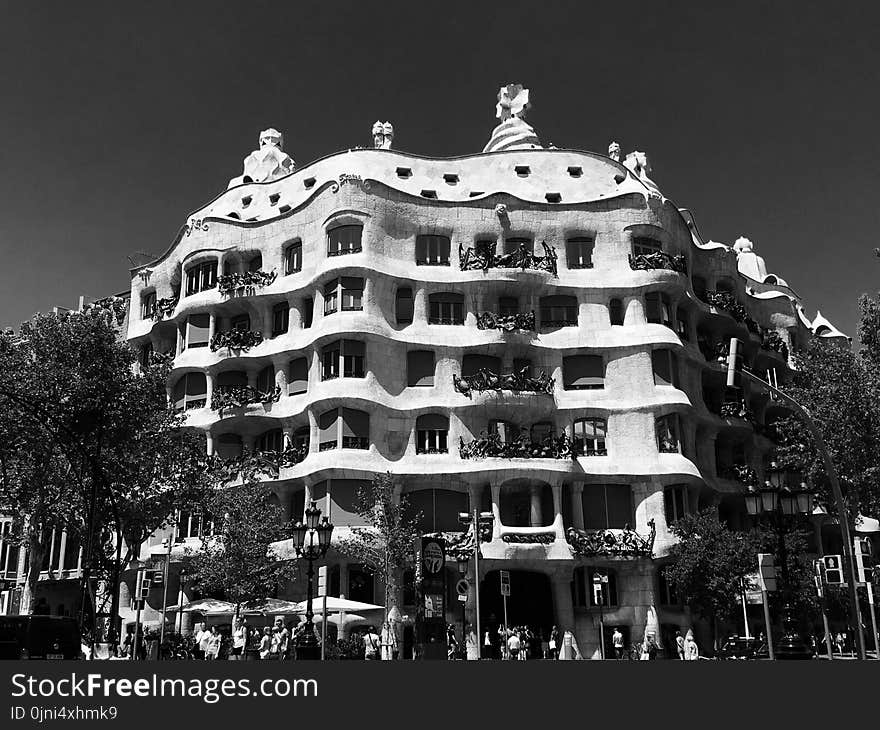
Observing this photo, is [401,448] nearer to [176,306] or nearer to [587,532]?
[587,532]

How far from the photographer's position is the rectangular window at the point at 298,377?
49031 millimetres

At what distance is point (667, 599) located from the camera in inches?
1841

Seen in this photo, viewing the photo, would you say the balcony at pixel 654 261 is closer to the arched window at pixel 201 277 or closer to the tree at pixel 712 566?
the tree at pixel 712 566

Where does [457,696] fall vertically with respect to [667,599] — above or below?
below

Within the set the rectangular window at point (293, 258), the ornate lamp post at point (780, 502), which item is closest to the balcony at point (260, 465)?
the rectangular window at point (293, 258)

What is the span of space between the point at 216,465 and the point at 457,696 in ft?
120

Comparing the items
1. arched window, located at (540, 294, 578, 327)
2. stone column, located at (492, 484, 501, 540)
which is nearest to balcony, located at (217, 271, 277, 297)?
arched window, located at (540, 294, 578, 327)

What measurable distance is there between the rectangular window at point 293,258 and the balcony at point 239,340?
3924 mm

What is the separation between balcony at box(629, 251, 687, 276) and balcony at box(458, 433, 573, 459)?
10.6 m

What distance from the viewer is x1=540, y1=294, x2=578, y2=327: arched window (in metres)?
50.8

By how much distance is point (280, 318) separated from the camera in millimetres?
51625

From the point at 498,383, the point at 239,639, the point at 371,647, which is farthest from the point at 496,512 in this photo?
the point at 239,639

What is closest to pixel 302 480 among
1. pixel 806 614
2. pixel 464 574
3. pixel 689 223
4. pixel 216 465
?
pixel 216 465

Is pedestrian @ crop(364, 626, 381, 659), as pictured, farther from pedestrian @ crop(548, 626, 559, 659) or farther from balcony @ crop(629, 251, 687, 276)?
balcony @ crop(629, 251, 687, 276)
